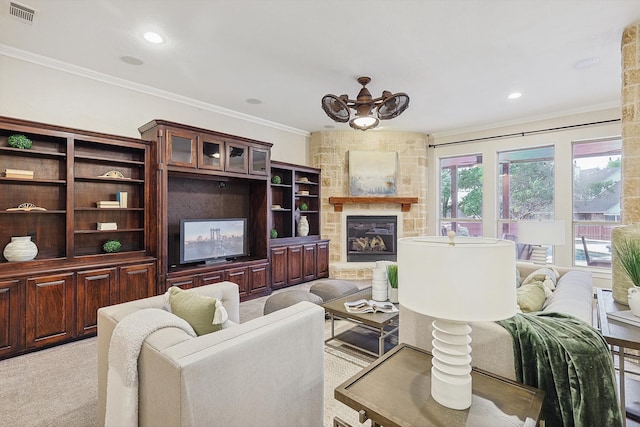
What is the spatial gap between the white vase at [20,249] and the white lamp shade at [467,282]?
3484 mm

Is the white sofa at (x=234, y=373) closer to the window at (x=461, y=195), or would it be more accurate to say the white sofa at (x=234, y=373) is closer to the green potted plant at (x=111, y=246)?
the green potted plant at (x=111, y=246)

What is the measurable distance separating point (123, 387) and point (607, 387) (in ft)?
6.56

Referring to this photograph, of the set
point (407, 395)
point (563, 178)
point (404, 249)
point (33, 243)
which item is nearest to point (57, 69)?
point (33, 243)

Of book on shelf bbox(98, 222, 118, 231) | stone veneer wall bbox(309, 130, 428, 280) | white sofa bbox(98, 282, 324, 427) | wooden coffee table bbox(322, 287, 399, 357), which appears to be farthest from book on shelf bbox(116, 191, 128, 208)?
stone veneer wall bbox(309, 130, 428, 280)

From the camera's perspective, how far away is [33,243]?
9.64ft

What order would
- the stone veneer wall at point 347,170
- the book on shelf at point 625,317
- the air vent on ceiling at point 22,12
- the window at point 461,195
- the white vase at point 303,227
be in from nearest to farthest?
the book on shelf at point 625,317, the air vent on ceiling at point 22,12, the white vase at point 303,227, the window at point 461,195, the stone veneer wall at point 347,170

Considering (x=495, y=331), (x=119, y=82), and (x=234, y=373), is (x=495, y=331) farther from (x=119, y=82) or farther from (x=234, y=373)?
(x=119, y=82)

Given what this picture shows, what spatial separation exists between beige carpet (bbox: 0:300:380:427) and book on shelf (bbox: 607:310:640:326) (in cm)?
157

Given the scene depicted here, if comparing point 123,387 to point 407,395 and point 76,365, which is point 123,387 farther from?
point 76,365

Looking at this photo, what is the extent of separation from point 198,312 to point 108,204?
101 inches

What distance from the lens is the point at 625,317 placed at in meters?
1.74

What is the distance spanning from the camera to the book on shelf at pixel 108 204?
11.1 feet

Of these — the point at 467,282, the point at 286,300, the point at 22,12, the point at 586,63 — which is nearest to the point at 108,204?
the point at 22,12

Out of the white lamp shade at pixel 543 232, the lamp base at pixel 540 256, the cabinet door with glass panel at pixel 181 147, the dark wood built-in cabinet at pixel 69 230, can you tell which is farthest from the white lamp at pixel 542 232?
the dark wood built-in cabinet at pixel 69 230
